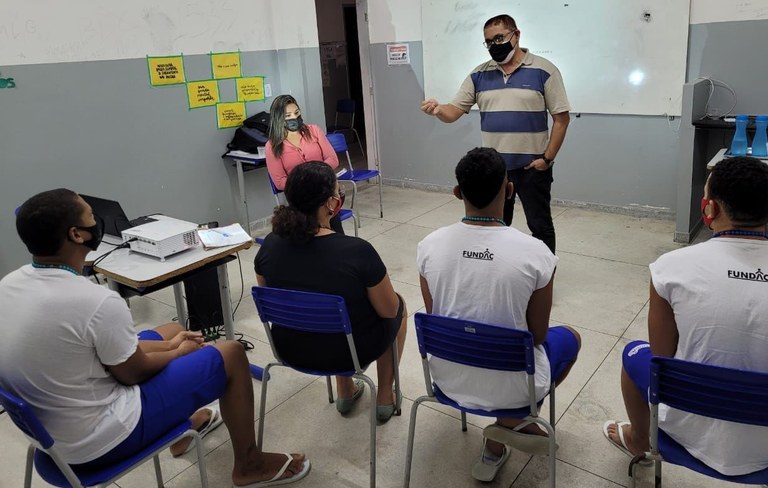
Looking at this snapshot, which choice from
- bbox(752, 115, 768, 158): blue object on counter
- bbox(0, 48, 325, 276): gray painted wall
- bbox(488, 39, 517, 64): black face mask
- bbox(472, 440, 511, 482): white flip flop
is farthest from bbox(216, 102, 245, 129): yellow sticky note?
bbox(752, 115, 768, 158): blue object on counter

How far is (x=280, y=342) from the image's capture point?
2.20 m

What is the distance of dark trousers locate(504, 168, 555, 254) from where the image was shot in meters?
3.44

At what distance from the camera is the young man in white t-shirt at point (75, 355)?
1563 millimetres

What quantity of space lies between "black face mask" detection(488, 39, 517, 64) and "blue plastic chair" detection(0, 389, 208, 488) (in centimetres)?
253

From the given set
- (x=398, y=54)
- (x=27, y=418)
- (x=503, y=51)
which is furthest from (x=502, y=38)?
(x=398, y=54)

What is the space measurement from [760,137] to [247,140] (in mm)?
3664

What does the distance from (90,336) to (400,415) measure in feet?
4.55

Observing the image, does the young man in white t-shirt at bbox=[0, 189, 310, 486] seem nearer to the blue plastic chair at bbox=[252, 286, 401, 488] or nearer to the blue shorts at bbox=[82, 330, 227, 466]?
the blue shorts at bbox=[82, 330, 227, 466]

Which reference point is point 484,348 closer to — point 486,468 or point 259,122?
point 486,468

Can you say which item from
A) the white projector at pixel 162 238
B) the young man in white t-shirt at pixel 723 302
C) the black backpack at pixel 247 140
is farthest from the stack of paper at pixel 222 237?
the black backpack at pixel 247 140

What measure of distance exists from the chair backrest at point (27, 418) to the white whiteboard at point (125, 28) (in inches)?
116

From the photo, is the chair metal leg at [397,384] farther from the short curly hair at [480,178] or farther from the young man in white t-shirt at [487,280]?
the short curly hair at [480,178]

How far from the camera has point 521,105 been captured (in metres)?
3.37

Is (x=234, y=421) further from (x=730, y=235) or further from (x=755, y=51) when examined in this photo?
(x=755, y=51)
